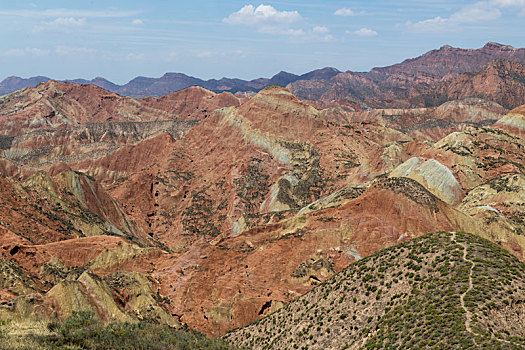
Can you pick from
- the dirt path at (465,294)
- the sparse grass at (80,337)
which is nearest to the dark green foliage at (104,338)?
the sparse grass at (80,337)

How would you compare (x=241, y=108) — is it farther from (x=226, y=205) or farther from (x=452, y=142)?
(x=452, y=142)

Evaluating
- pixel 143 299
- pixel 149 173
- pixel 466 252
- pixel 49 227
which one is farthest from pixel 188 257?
pixel 149 173

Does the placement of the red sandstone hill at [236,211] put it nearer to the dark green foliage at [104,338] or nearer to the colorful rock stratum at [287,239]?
the colorful rock stratum at [287,239]

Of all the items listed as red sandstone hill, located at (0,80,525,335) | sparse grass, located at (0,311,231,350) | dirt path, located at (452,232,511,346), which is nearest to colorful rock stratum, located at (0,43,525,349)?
dirt path, located at (452,232,511,346)

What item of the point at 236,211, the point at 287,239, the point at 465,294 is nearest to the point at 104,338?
the point at 465,294

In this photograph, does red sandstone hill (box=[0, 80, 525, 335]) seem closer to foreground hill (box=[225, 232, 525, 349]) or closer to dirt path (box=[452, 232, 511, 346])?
foreground hill (box=[225, 232, 525, 349])
